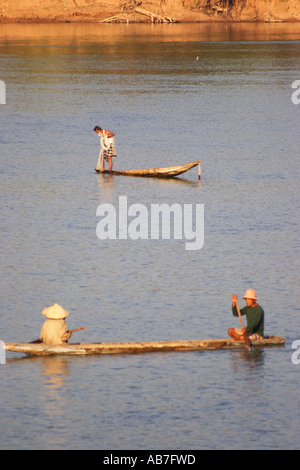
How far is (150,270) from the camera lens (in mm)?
28844

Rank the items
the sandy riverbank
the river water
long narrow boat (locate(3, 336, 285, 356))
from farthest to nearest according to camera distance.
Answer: the sandy riverbank
long narrow boat (locate(3, 336, 285, 356))
the river water

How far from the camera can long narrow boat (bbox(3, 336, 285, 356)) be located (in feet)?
69.8

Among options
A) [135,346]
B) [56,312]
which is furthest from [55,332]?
[135,346]

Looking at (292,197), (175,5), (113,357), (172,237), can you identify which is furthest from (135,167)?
(175,5)

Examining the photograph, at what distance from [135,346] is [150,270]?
7388 millimetres

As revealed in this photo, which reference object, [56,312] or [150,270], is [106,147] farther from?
[56,312]

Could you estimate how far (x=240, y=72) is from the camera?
288 ft

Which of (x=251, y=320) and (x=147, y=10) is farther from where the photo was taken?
(x=147, y=10)

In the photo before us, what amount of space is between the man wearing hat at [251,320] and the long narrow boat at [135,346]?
157mm

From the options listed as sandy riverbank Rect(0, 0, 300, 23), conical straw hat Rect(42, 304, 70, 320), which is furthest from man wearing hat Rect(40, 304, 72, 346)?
sandy riverbank Rect(0, 0, 300, 23)

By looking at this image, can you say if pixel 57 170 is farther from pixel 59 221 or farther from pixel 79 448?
pixel 79 448

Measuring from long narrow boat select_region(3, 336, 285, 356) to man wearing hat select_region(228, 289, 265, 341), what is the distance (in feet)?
0.51

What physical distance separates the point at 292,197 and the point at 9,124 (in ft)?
79.0

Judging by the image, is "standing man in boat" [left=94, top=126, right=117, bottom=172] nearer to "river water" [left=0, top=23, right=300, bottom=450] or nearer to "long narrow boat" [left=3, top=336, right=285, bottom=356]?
"river water" [left=0, top=23, right=300, bottom=450]
